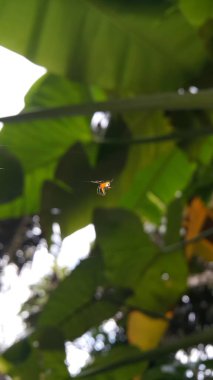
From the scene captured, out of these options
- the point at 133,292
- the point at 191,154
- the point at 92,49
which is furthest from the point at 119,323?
the point at 92,49

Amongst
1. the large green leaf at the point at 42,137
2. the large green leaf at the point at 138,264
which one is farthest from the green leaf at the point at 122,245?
the large green leaf at the point at 42,137

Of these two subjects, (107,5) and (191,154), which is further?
(191,154)

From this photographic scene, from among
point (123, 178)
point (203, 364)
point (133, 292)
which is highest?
point (123, 178)

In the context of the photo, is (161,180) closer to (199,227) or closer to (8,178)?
(199,227)

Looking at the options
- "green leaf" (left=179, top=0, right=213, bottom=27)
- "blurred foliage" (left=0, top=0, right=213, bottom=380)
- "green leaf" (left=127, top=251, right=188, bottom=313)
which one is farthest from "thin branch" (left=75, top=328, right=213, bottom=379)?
"green leaf" (left=179, top=0, right=213, bottom=27)

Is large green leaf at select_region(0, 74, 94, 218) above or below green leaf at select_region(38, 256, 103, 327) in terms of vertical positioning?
→ above

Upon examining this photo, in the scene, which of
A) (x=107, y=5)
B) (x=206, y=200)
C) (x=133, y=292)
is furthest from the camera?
(x=206, y=200)

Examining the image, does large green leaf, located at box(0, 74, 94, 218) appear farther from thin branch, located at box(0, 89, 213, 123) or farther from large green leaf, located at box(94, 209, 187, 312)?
thin branch, located at box(0, 89, 213, 123)

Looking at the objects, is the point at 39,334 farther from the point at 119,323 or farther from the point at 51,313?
the point at 119,323
